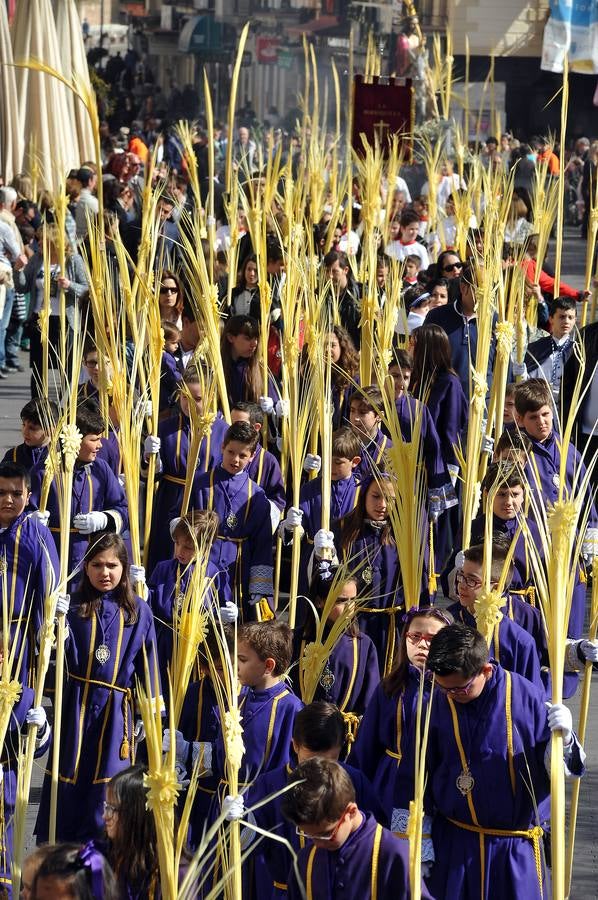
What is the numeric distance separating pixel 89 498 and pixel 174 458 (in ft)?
2.11

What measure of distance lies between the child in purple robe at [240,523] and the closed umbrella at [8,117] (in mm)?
8359

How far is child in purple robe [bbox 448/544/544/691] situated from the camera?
16.9 ft

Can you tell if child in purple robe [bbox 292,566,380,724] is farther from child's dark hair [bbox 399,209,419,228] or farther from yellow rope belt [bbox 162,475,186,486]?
child's dark hair [bbox 399,209,419,228]

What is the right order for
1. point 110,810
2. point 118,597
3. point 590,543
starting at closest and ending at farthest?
1. point 110,810
2. point 118,597
3. point 590,543

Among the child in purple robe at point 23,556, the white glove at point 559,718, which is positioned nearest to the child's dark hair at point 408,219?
the child in purple robe at point 23,556

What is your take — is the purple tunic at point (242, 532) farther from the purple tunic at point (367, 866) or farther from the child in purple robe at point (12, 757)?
the purple tunic at point (367, 866)

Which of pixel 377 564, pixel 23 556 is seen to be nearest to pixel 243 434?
pixel 377 564

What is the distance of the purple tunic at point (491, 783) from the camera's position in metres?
4.36

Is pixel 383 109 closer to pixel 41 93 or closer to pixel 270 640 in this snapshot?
pixel 41 93

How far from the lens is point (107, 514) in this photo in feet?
22.5

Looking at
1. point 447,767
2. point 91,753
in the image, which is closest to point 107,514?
point 91,753

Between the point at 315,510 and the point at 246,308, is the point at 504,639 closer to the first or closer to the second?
the point at 315,510

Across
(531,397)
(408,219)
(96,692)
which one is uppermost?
(408,219)

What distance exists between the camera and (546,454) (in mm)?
6812
